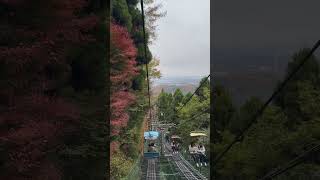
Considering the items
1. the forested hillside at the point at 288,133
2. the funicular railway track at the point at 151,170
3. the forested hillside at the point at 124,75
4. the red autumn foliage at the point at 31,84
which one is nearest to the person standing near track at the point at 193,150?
the funicular railway track at the point at 151,170

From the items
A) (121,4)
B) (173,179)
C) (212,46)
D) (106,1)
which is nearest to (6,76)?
(106,1)

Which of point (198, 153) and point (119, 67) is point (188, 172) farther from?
point (119, 67)

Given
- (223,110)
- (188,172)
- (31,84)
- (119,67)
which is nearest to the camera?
(31,84)

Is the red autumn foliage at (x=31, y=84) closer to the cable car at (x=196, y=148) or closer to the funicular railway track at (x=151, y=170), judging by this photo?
the funicular railway track at (x=151, y=170)

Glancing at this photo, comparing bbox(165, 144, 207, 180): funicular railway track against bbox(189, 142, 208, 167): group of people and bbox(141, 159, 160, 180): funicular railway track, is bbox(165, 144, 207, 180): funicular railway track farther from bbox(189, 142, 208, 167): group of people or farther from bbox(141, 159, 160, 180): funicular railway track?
bbox(141, 159, 160, 180): funicular railway track

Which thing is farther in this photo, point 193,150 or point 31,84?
point 193,150

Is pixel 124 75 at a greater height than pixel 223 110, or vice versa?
pixel 124 75

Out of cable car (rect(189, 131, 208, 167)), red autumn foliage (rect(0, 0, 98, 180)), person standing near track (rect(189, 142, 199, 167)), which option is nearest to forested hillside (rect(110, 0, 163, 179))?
red autumn foliage (rect(0, 0, 98, 180))

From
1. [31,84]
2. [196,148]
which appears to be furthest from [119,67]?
[196,148]
